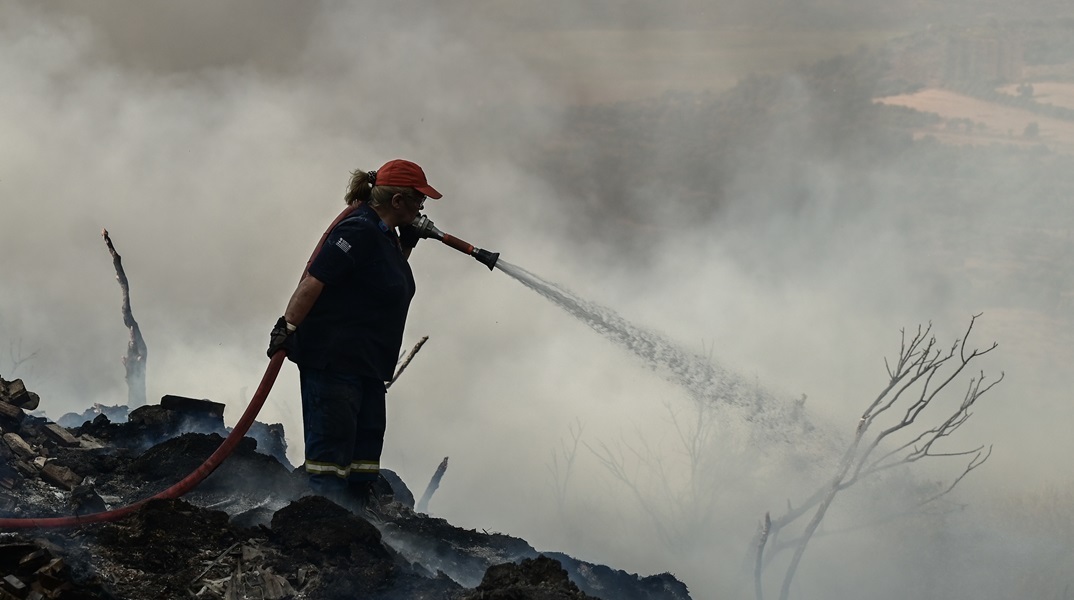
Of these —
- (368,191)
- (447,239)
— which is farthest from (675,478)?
(368,191)

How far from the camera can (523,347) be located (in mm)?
26547

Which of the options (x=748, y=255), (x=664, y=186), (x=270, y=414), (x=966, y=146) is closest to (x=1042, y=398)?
(x=748, y=255)

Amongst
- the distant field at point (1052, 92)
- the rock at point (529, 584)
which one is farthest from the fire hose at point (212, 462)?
the distant field at point (1052, 92)

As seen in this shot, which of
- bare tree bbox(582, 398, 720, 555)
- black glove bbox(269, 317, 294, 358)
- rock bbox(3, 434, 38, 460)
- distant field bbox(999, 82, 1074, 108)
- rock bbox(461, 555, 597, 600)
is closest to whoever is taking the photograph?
rock bbox(461, 555, 597, 600)

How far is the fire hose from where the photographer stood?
508 centimetres

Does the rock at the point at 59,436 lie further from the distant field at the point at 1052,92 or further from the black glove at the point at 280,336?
the distant field at the point at 1052,92

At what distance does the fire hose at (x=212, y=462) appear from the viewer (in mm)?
5078

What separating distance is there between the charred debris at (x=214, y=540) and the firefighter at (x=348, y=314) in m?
0.38

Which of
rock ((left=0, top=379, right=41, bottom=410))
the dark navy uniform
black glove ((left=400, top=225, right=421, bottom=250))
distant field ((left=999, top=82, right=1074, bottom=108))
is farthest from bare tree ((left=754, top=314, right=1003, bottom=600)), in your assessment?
distant field ((left=999, top=82, right=1074, bottom=108))

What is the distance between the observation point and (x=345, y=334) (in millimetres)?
5715

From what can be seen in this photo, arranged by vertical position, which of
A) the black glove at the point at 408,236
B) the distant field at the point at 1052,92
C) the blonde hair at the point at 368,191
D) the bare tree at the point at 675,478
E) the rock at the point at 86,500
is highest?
the distant field at the point at 1052,92

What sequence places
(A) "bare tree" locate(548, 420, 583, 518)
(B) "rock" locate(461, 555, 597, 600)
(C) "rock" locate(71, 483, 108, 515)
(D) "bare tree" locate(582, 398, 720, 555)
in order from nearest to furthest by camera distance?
(B) "rock" locate(461, 555, 597, 600) < (C) "rock" locate(71, 483, 108, 515) < (D) "bare tree" locate(582, 398, 720, 555) < (A) "bare tree" locate(548, 420, 583, 518)

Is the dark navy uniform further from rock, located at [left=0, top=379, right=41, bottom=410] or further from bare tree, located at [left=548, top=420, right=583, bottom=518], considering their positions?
bare tree, located at [left=548, top=420, right=583, bottom=518]

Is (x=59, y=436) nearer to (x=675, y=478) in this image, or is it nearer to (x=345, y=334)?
(x=345, y=334)
